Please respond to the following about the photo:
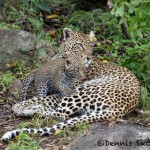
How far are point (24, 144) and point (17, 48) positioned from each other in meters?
3.58

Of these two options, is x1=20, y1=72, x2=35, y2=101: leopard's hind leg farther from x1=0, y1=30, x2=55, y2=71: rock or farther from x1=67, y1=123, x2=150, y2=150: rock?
x1=67, y1=123, x2=150, y2=150: rock

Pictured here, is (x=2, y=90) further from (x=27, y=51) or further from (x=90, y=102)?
(x=90, y=102)

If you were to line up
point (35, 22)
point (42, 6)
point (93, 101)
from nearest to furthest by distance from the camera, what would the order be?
1. point (93, 101)
2. point (35, 22)
3. point (42, 6)

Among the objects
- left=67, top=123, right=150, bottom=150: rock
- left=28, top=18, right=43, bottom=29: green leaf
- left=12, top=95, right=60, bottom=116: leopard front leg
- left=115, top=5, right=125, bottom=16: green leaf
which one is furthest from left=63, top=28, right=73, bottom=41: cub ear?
left=28, top=18, right=43, bottom=29: green leaf

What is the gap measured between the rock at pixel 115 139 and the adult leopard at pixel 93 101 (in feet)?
1.27

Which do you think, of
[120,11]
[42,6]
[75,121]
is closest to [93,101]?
[75,121]

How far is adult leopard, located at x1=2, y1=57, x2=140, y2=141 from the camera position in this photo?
28.0ft

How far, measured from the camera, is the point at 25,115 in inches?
367

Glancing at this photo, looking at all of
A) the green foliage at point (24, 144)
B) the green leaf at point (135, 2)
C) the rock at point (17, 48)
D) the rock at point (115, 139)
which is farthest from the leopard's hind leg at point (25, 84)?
the green leaf at point (135, 2)

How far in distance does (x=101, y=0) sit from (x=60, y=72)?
242 inches

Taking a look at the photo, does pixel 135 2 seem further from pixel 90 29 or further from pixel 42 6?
pixel 90 29

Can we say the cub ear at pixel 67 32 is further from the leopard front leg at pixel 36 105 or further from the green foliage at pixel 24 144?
the green foliage at pixel 24 144

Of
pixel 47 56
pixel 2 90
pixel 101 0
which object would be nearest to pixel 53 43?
pixel 47 56

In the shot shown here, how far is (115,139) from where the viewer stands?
7750mm
